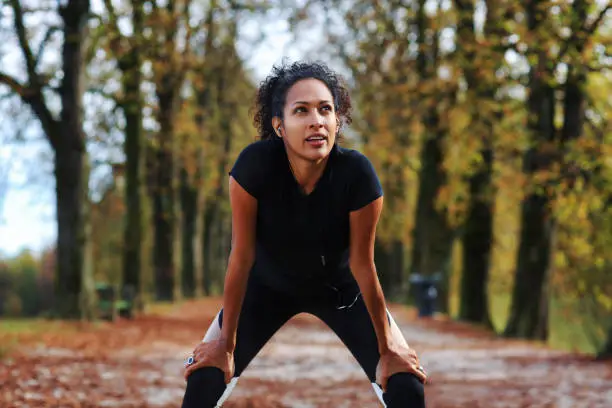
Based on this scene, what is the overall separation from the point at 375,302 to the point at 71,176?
41.3 ft

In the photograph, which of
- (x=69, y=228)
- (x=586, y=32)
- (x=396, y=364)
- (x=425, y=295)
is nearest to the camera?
(x=396, y=364)

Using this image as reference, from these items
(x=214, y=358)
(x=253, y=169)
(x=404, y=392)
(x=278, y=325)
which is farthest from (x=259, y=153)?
(x=404, y=392)

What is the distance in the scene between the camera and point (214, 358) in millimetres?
3805

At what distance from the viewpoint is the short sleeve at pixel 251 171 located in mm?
3848

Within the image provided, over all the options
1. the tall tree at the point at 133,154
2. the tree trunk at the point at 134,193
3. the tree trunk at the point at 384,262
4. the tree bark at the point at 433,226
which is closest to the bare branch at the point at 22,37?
the tall tree at the point at 133,154

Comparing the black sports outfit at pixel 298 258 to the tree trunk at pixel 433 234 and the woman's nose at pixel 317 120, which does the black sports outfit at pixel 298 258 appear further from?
the tree trunk at pixel 433 234

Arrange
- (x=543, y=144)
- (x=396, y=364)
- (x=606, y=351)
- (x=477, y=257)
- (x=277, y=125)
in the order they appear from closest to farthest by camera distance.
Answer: (x=396, y=364), (x=277, y=125), (x=606, y=351), (x=543, y=144), (x=477, y=257)

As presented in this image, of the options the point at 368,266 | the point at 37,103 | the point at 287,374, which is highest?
the point at 37,103

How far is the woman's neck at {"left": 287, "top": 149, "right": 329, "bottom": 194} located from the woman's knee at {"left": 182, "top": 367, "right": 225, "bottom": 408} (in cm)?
92

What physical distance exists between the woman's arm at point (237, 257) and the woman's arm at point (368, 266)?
18.3 inches

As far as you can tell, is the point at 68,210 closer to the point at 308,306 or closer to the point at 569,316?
the point at 308,306

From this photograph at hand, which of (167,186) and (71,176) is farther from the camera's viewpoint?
(167,186)

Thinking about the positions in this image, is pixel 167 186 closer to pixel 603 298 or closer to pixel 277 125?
pixel 603 298

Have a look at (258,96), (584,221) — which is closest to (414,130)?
(584,221)
